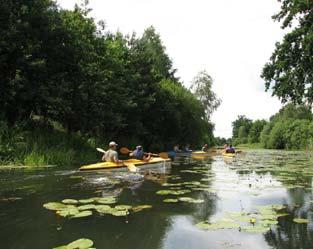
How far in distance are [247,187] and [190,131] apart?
35798mm

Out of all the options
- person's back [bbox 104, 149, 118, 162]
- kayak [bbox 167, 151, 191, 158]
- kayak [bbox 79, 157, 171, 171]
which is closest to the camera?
kayak [bbox 79, 157, 171, 171]

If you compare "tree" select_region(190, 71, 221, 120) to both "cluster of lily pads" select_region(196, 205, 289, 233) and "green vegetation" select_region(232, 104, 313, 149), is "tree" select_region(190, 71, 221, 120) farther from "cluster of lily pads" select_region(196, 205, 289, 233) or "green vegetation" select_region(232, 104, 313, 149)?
"cluster of lily pads" select_region(196, 205, 289, 233)

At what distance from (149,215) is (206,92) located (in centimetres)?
5355

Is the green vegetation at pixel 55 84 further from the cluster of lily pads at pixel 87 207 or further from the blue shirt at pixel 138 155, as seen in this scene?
the cluster of lily pads at pixel 87 207

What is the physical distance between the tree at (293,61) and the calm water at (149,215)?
13.4 m

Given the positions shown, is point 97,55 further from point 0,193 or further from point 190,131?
point 190,131

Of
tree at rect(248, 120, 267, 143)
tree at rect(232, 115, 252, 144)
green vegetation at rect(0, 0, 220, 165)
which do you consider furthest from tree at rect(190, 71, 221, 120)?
tree at rect(232, 115, 252, 144)

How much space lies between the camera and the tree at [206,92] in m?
61.1

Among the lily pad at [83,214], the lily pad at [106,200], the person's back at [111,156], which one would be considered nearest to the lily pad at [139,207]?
the lily pad at [106,200]

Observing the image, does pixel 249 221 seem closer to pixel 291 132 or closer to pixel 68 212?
pixel 68 212

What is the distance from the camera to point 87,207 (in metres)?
8.86

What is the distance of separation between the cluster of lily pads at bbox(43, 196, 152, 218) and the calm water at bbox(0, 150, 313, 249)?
0.15 meters

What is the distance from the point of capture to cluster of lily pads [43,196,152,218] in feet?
27.3

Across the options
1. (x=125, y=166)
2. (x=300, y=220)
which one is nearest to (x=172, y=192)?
(x=300, y=220)
